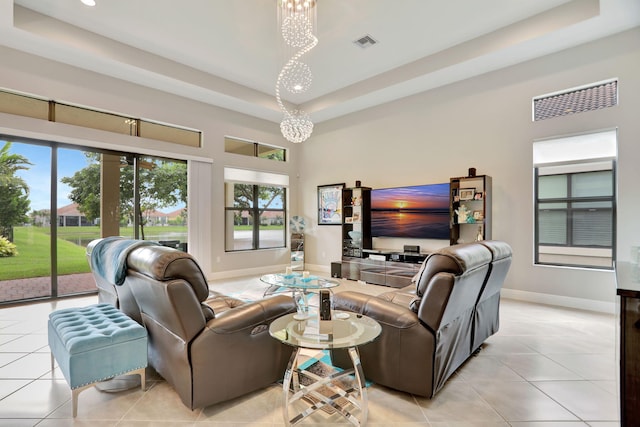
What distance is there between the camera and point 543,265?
4.54 metres

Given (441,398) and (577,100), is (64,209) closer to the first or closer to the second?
(441,398)

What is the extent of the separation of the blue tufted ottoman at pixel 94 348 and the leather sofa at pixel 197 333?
0.44 ft

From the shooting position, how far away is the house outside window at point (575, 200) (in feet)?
14.3

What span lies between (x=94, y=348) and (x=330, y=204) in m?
5.64

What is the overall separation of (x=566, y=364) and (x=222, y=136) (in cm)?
643

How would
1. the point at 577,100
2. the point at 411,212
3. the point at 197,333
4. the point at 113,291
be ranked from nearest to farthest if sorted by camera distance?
the point at 197,333
the point at 113,291
the point at 577,100
the point at 411,212

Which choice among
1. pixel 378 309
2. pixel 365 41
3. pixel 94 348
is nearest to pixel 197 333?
pixel 94 348

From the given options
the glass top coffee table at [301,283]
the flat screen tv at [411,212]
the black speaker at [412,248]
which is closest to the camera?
the glass top coffee table at [301,283]

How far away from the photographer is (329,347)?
1.73 metres

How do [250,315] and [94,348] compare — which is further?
[250,315]

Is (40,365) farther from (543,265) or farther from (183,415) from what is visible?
(543,265)

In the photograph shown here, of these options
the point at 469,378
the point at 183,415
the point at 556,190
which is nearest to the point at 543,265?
the point at 556,190

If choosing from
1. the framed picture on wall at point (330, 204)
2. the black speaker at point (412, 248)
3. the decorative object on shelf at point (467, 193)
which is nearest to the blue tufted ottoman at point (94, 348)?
the black speaker at point (412, 248)

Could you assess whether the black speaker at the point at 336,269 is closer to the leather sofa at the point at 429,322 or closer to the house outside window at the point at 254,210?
the house outside window at the point at 254,210
